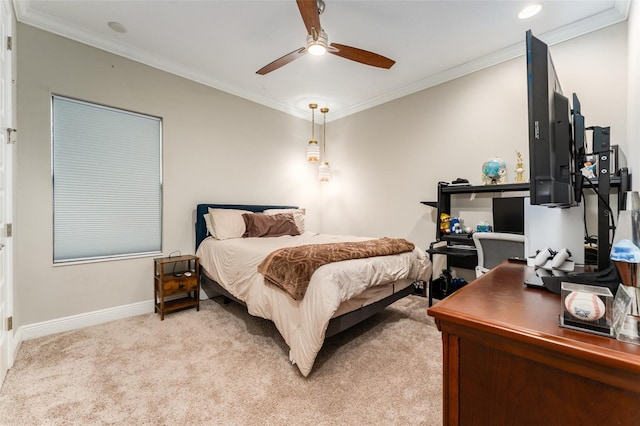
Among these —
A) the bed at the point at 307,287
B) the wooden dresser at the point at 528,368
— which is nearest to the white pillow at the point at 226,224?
the bed at the point at 307,287

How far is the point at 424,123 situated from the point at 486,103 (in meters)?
0.73

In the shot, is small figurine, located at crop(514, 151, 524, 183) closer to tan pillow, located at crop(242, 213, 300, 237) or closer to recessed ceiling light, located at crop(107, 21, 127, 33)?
tan pillow, located at crop(242, 213, 300, 237)

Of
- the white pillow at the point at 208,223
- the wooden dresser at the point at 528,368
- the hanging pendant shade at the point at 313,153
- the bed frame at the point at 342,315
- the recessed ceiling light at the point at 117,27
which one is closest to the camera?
the wooden dresser at the point at 528,368

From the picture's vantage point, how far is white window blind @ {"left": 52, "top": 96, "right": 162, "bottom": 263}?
8.57 ft

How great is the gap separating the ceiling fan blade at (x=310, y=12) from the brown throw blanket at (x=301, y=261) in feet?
5.57

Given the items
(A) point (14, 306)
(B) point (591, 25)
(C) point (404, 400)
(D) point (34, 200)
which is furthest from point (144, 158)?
(B) point (591, 25)

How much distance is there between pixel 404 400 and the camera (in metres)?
1.65

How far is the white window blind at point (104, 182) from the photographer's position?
2.61 m

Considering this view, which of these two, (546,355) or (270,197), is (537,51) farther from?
(270,197)

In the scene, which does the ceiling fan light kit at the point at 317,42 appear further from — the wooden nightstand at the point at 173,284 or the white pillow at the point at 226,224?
the wooden nightstand at the point at 173,284

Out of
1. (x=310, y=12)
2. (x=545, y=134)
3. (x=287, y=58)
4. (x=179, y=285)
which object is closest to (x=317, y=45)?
(x=310, y=12)

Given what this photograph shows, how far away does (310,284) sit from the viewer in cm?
192

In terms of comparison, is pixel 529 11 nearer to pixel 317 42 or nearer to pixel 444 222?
pixel 317 42

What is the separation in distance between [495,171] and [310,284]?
238 centimetres
